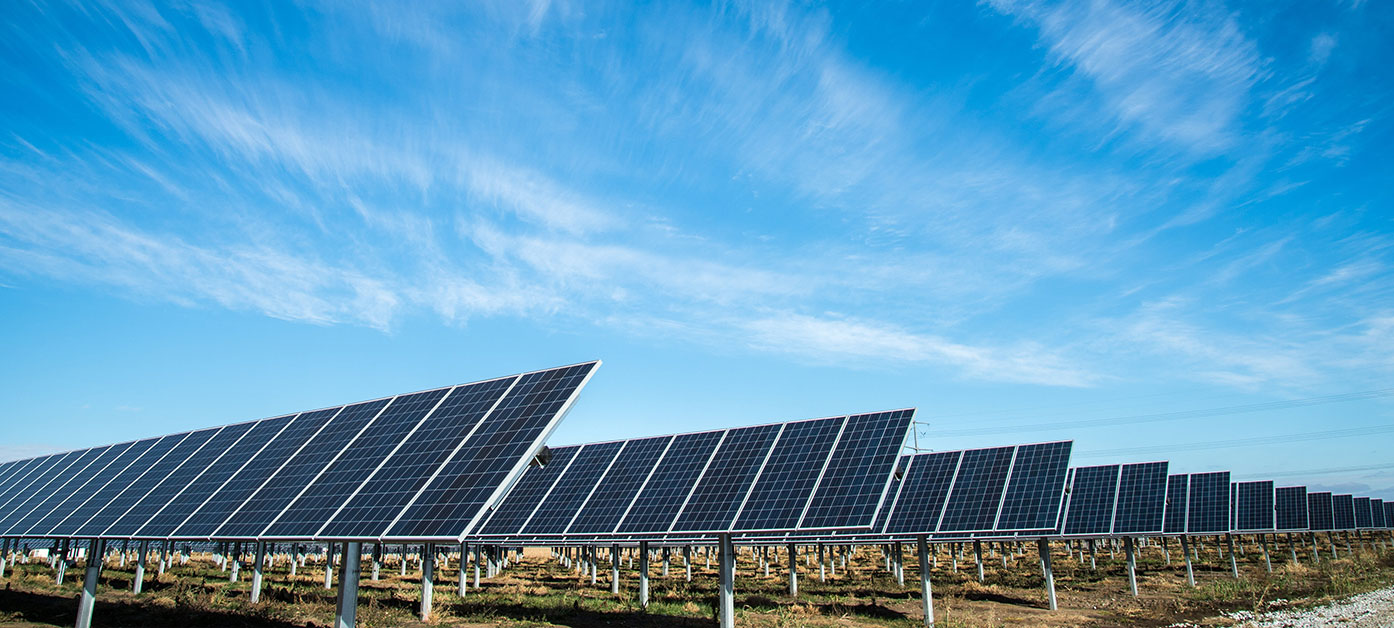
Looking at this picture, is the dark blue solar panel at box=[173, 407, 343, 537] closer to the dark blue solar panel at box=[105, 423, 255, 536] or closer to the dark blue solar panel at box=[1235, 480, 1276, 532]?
the dark blue solar panel at box=[105, 423, 255, 536]

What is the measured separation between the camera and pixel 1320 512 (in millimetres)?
67562

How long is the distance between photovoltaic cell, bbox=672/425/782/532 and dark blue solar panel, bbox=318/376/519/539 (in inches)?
277

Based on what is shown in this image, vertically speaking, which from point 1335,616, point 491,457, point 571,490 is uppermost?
point 491,457

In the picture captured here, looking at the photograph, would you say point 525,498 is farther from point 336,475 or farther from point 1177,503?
point 1177,503

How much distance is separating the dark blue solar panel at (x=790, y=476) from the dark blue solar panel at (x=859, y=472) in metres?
0.37

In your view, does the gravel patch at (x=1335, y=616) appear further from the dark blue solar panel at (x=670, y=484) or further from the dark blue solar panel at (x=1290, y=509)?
the dark blue solar panel at (x=1290, y=509)

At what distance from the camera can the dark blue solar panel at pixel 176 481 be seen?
22.2m

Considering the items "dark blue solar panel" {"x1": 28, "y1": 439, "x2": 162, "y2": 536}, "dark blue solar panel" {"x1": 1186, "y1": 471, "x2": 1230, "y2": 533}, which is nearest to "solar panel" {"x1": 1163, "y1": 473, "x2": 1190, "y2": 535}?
"dark blue solar panel" {"x1": 1186, "y1": 471, "x2": 1230, "y2": 533}

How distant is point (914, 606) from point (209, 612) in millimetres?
28197

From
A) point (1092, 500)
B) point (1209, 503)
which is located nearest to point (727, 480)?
point (1092, 500)

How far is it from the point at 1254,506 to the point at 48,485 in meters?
73.4

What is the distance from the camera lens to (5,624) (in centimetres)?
2370

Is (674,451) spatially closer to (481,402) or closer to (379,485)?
(481,402)

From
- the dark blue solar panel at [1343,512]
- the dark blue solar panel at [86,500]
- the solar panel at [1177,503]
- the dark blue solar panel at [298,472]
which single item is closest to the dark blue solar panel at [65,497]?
the dark blue solar panel at [86,500]
